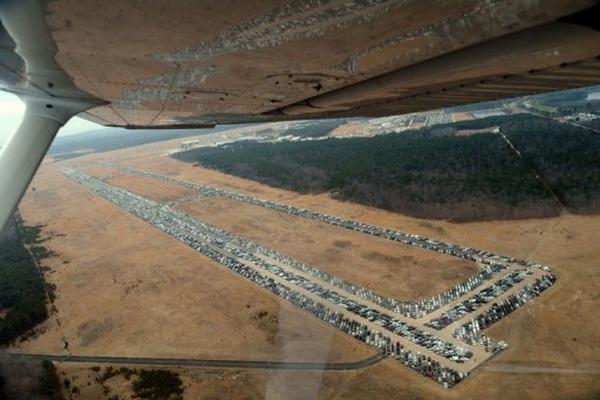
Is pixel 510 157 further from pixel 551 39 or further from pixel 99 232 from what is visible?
pixel 551 39

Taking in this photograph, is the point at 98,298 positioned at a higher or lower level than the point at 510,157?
higher

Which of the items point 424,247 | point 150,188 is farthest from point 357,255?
Result: point 150,188

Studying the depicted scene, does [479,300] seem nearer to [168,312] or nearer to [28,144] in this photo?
[168,312]

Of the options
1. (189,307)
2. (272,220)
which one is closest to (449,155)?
(272,220)

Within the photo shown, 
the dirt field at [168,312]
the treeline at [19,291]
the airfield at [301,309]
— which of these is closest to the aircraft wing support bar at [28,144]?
the airfield at [301,309]

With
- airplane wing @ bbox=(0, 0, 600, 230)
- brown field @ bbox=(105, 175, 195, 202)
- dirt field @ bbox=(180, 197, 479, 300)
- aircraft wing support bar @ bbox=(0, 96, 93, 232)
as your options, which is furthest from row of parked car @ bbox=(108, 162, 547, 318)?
brown field @ bbox=(105, 175, 195, 202)

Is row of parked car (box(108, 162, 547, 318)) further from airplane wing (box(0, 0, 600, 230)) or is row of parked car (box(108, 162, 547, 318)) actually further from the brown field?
the brown field
